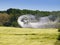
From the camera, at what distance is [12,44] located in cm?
1652

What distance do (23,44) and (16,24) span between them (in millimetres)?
31902

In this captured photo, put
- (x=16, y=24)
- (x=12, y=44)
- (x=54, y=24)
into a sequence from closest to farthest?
(x=12, y=44) < (x=54, y=24) < (x=16, y=24)

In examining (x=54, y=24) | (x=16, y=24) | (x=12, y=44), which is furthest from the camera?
(x=16, y=24)

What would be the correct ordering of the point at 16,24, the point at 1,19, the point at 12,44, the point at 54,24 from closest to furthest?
the point at 12,44, the point at 54,24, the point at 16,24, the point at 1,19

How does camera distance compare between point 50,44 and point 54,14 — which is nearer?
point 50,44

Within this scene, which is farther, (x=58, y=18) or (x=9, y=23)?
(x=9, y=23)

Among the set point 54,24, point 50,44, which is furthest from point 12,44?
point 54,24

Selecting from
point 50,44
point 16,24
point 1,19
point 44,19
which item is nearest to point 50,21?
point 44,19

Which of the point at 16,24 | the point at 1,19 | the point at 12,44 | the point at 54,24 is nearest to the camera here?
the point at 12,44

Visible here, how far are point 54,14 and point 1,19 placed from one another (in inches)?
613

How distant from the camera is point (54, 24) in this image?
143 ft

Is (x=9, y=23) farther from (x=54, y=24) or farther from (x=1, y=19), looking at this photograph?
(x=54, y=24)

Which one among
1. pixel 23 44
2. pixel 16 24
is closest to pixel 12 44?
pixel 23 44

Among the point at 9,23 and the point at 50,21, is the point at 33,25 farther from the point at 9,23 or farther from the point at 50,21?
the point at 9,23
